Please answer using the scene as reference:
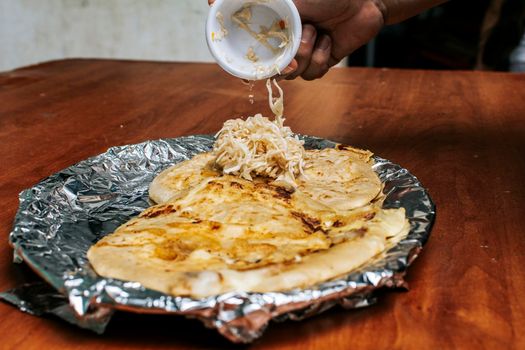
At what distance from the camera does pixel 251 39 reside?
228 cm

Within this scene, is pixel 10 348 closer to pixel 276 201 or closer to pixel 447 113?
pixel 276 201

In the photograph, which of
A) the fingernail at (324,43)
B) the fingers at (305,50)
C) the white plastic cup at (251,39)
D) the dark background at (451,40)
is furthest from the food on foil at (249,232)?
the dark background at (451,40)

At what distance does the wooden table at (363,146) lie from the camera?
54.1 inches

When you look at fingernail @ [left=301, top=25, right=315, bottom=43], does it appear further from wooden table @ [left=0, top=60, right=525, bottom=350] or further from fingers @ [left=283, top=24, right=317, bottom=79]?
wooden table @ [left=0, top=60, right=525, bottom=350]

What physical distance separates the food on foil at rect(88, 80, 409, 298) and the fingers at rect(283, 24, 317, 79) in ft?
1.16

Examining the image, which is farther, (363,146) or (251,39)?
(363,146)

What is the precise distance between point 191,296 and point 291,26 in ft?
3.77

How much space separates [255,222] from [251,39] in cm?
82

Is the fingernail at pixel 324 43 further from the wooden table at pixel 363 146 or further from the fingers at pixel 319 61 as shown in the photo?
the wooden table at pixel 363 146

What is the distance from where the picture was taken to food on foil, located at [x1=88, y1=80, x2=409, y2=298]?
141 cm

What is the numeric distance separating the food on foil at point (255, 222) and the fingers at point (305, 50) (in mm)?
355

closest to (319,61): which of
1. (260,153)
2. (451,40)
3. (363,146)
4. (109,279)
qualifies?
(363,146)

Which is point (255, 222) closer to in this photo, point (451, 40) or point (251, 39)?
point (251, 39)

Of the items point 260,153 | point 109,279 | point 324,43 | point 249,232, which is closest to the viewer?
point 109,279
